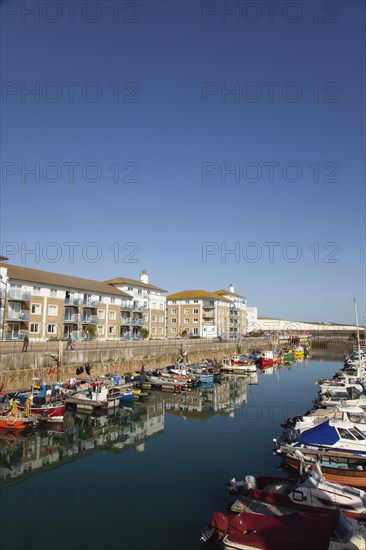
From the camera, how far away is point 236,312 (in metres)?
105

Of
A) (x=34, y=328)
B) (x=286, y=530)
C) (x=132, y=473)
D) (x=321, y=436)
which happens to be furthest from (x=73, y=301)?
(x=286, y=530)

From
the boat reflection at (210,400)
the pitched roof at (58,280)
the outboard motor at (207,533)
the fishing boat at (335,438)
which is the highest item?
the pitched roof at (58,280)

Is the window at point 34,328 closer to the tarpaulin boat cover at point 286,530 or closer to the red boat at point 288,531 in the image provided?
the red boat at point 288,531

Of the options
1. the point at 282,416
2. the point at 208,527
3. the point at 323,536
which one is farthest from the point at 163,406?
the point at 323,536

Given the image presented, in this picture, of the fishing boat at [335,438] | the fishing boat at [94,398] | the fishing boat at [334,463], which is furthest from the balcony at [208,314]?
the fishing boat at [334,463]

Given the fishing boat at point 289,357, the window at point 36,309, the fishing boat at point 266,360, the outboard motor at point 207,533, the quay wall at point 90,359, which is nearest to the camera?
the outboard motor at point 207,533

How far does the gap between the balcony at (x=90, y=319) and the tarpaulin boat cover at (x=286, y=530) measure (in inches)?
1875

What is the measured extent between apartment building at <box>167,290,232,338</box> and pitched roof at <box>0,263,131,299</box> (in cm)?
2699

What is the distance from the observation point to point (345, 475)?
54.6 feet

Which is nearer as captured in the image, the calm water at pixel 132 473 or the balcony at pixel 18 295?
the calm water at pixel 132 473

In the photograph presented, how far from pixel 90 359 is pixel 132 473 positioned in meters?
23.6

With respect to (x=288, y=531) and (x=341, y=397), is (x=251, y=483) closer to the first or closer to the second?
(x=288, y=531)

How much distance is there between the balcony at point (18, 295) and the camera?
4756 cm

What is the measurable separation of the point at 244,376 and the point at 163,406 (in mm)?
22688
